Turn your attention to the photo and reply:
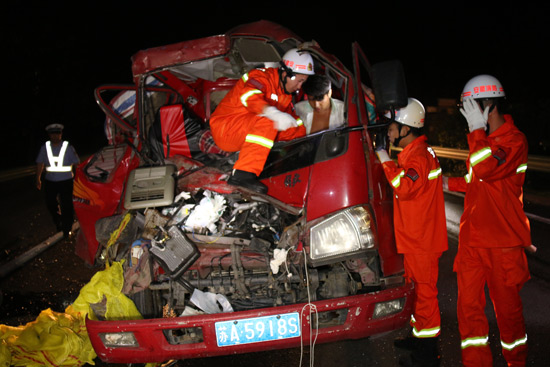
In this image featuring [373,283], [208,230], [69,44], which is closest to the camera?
[373,283]

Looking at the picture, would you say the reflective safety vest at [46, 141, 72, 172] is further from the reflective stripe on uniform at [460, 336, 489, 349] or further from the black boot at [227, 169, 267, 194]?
the reflective stripe on uniform at [460, 336, 489, 349]

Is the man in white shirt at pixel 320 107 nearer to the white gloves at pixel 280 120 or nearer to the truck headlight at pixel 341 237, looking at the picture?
the white gloves at pixel 280 120

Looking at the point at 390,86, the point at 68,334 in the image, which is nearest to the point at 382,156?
the point at 390,86

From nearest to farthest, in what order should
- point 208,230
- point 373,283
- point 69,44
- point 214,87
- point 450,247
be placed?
1. point 373,283
2. point 208,230
3. point 214,87
4. point 450,247
5. point 69,44

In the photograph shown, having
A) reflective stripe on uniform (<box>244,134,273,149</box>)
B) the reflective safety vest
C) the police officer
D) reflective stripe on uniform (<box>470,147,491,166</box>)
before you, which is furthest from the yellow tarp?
the reflective safety vest

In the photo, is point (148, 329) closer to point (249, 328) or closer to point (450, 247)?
point (249, 328)

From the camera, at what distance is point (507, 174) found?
2875mm

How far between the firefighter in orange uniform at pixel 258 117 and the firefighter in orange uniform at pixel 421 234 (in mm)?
834

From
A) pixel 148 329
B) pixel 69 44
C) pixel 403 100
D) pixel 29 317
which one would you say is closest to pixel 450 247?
pixel 403 100

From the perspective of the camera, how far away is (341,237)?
2746mm

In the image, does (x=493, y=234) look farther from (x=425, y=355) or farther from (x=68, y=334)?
(x=68, y=334)

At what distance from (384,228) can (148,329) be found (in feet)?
5.43

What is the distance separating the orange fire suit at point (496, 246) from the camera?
112 inches

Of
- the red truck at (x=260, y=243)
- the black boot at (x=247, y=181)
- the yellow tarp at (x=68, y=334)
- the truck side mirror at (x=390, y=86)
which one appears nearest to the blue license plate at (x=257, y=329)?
the red truck at (x=260, y=243)
